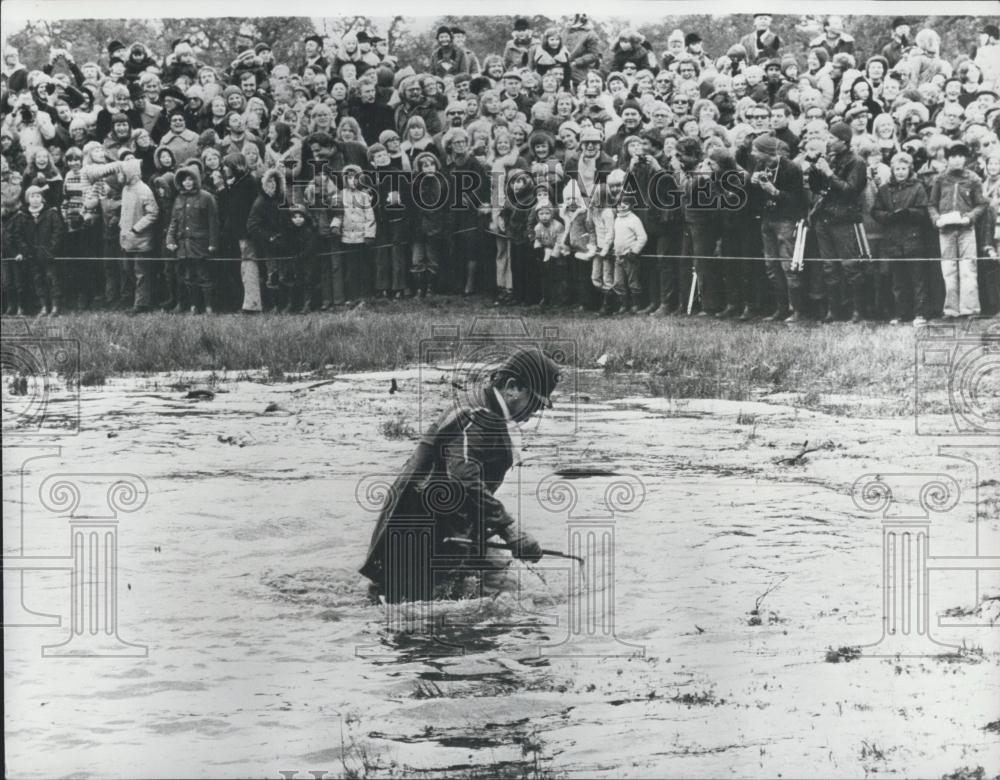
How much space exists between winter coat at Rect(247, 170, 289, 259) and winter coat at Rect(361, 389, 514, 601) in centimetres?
159

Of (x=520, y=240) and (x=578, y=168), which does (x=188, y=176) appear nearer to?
(x=520, y=240)

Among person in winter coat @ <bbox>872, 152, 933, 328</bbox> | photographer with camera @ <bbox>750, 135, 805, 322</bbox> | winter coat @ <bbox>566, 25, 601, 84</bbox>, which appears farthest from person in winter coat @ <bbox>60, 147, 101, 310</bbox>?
person in winter coat @ <bbox>872, 152, 933, 328</bbox>

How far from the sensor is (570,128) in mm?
8234

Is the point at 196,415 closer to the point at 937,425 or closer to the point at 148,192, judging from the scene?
the point at 148,192

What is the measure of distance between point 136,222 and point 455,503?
2.74 m

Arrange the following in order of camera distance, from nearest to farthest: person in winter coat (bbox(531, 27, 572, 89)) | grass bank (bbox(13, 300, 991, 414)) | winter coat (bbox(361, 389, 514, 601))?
winter coat (bbox(361, 389, 514, 601)) < person in winter coat (bbox(531, 27, 572, 89)) < grass bank (bbox(13, 300, 991, 414))

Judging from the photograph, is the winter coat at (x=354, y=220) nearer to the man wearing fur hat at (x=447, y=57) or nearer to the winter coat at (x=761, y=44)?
the man wearing fur hat at (x=447, y=57)

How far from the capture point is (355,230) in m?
8.26

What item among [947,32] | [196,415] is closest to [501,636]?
[196,415]

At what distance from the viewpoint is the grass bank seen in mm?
8250

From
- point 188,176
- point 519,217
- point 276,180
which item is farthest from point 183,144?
point 519,217

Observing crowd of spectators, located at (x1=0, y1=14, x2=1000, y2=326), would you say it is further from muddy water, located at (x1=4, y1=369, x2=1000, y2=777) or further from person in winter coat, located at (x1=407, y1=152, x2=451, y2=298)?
muddy water, located at (x1=4, y1=369, x2=1000, y2=777)

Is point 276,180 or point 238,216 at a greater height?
point 276,180

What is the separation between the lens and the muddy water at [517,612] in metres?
7.64
